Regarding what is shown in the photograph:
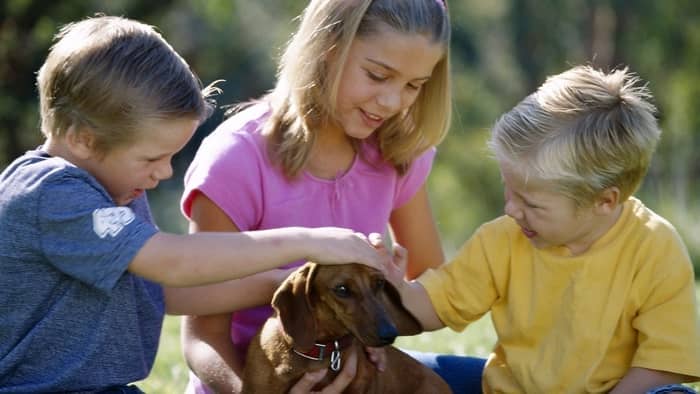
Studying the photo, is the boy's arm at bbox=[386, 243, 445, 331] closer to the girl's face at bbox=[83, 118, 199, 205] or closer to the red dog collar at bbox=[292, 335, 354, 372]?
the red dog collar at bbox=[292, 335, 354, 372]

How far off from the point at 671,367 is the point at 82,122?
85.8 inches

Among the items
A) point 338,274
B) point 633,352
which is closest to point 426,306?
point 338,274

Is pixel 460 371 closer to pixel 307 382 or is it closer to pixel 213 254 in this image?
pixel 307 382

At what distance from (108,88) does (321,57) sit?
1062 millimetres

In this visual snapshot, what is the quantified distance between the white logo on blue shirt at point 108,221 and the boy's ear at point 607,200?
1665 millimetres

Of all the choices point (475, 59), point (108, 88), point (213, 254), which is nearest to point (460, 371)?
point (213, 254)

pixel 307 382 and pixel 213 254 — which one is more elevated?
pixel 213 254

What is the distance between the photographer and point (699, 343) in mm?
3676

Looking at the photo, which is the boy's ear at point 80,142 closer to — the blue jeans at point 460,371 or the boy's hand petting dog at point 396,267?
the boy's hand petting dog at point 396,267

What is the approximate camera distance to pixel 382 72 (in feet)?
13.4

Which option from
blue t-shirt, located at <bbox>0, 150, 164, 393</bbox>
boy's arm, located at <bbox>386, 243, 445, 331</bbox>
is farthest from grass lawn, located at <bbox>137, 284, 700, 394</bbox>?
blue t-shirt, located at <bbox>0, 150, 164, 393</bbox>

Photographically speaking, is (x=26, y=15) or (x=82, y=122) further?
(x=26, y=15)

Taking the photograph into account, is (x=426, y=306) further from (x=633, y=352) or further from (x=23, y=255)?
(x=23, y=255)

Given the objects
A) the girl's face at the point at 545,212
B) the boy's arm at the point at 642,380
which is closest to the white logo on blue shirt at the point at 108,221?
the girl's face at the point at 545,212
